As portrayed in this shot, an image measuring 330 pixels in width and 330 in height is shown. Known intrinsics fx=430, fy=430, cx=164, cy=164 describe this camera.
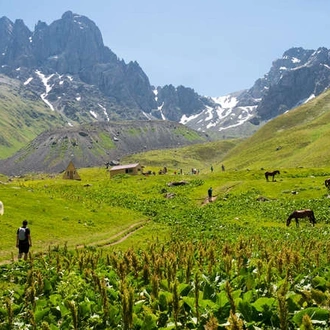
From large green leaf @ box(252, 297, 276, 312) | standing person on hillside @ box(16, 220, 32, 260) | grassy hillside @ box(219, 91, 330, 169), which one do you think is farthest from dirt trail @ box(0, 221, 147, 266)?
grassy hillside @ box(219, 91, 330, 169)

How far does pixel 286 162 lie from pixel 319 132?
39748 millimetres

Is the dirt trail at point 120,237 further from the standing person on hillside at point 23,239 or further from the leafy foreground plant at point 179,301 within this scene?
the leafy foreground plant at point 179,301

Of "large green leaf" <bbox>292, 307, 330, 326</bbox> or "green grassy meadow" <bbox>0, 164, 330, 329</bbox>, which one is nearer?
"large green leaf" <bbox>292, 307, 330, 326</bbox>

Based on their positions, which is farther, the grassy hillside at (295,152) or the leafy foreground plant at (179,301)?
the grassy hillside at (295,152)

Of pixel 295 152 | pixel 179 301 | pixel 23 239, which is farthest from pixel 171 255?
pixel 295 152

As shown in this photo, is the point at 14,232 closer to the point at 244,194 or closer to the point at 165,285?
the point at 165,285

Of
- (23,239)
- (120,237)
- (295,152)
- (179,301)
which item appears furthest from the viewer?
(295,152)

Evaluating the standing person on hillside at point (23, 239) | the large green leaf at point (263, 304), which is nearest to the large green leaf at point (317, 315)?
the large green leaf at point (263, 304)

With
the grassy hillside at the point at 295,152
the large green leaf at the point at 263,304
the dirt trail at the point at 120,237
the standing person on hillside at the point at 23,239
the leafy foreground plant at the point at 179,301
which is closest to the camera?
the leafy foreground plant at the point at 179,301

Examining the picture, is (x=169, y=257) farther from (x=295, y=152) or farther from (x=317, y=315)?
(x=295, y=152)

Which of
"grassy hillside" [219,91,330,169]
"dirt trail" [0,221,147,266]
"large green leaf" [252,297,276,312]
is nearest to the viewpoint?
"large green leaf" [252,297,276,312]

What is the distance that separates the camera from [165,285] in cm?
1360

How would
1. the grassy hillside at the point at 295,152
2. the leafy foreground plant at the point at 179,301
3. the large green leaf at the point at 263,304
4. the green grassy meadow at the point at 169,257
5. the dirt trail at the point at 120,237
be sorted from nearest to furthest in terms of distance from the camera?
the leafy foreground plant at the point at 179,301, the large green leaf at the point at 263,304, the green grassy meadow at the point at 169,257, the dirt trail at the point at 120,237, the grassy hillside at the point at 295,152

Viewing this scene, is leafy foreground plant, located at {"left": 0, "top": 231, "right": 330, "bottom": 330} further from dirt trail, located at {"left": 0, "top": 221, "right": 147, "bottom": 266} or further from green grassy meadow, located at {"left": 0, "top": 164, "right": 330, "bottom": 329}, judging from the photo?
dirt trail, located at {"left": 0, "top": 221, "right": 147, "bottom": 266}
